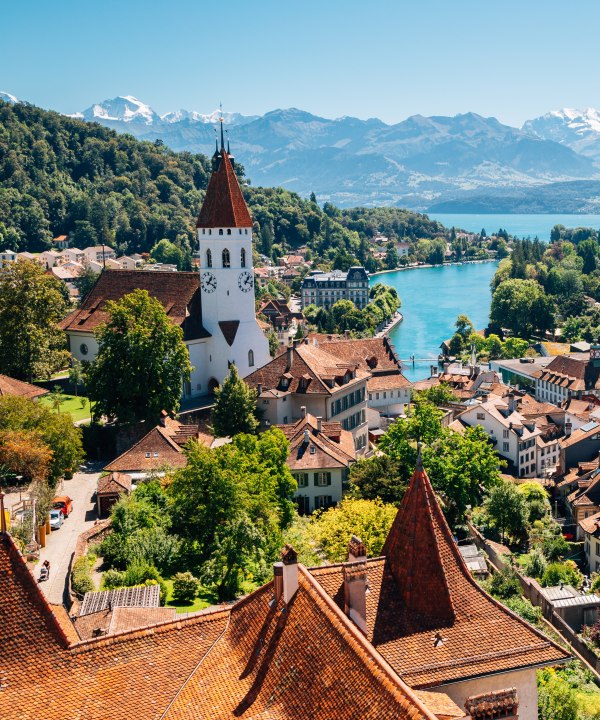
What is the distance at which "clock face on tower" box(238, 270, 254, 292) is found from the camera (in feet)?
185

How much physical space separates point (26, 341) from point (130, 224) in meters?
109

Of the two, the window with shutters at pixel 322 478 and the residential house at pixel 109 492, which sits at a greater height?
the residential house at pixel 109 492

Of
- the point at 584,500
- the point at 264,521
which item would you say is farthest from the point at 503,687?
the point at 584,500

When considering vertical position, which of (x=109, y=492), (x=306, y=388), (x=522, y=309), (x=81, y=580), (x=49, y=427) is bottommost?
(x=522, y=309)

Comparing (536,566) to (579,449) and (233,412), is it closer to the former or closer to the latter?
(233,412)

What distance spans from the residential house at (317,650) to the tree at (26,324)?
39812 millimetres

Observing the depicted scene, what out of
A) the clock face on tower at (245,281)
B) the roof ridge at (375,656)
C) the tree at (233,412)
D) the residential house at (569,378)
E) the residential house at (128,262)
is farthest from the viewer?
the residential house at (128,262)

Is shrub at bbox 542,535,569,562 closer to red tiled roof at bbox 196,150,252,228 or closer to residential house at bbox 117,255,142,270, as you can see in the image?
red tiled roof at bbox 196,150,252,228

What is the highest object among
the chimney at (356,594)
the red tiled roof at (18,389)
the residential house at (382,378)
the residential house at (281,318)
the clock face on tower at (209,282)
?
the clock face on tower at (209,282)

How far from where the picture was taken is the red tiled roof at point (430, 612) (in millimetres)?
15297

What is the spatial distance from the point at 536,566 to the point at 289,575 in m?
30.1

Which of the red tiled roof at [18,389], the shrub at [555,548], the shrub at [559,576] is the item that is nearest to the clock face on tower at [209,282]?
the red tiled roof at [18,389]

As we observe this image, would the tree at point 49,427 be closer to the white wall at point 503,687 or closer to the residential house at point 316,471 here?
the residential house at point 316,471

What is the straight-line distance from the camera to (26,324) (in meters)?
54.6
